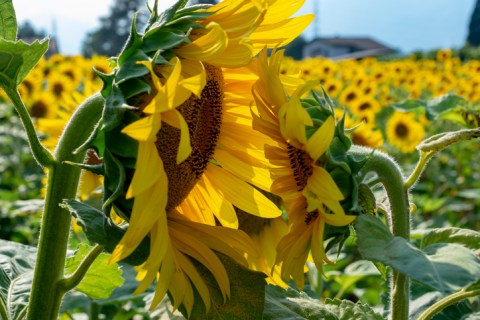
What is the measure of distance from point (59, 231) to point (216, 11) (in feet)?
1.02

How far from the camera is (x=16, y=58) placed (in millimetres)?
793

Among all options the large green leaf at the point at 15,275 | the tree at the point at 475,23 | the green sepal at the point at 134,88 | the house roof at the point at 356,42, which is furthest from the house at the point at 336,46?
the green sepal at the point at 134,88

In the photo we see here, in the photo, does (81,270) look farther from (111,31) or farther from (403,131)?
(111,31)

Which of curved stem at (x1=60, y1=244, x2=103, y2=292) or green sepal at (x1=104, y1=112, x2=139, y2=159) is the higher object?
green sepal at (x1=104, y1=112, x2=139, y2=159)

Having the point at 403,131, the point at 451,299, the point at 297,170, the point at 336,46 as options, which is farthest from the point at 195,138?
the point at 336,46

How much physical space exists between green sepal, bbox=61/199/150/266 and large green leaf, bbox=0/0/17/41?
251 mm

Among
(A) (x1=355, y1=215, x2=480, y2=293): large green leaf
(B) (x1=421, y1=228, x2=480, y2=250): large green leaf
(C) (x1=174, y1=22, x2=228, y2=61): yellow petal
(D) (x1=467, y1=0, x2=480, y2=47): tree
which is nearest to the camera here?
(A) (x1=355, y1=215, x2=480, y2=293): large green leaf

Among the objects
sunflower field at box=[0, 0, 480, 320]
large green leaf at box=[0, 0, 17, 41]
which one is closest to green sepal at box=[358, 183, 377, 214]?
sunflower field at box=[0, 0, 480, 320]

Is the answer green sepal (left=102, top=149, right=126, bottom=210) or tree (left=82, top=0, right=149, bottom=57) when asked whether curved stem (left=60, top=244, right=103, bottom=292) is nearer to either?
green sepal (left=102, top=149, right=126, bottom=210)

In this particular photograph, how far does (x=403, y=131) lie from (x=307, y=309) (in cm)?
379

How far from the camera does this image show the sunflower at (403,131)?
4.46 meters

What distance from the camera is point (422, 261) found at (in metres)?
0.62

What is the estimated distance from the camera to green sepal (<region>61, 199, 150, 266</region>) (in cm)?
67

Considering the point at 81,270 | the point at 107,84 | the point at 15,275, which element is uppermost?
the point at 107,84
